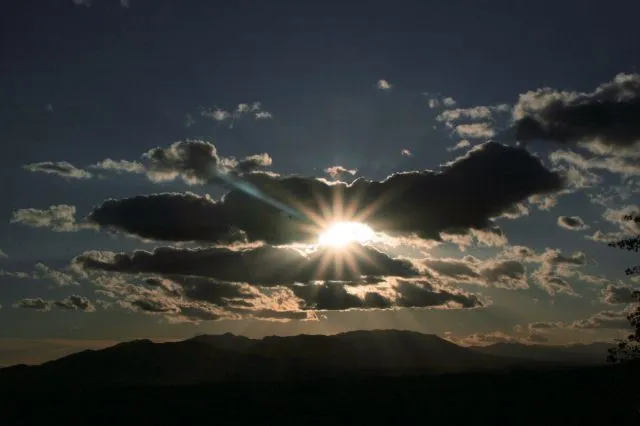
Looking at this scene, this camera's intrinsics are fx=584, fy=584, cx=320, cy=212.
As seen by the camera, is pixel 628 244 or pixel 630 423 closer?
pixel 628 244

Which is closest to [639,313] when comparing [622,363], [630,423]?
[622,363]

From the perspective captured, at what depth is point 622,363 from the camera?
42.5m

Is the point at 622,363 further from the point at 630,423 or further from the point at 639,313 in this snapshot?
the point at 630,423

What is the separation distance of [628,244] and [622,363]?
8.68 m

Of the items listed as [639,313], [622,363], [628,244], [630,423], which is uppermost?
[628,244]

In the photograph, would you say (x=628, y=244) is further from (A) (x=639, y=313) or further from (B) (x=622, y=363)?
(B) (x=622, y=363)

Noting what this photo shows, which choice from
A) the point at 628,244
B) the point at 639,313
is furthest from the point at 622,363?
the point at 628,244

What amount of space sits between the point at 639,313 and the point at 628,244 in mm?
5104

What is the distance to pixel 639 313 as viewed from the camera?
139 feet

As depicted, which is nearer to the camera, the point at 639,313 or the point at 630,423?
the point at 639,313

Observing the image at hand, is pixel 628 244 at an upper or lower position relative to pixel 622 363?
upper

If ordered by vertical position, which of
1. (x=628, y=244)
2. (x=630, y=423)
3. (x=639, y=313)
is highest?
(x=628, y=244)

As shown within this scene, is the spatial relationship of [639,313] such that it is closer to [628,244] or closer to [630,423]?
[628,244]

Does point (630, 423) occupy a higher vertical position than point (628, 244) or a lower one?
lower
